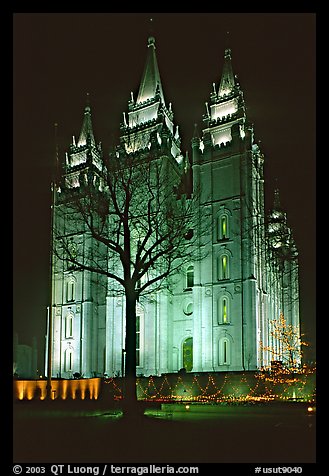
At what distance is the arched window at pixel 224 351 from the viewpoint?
4925 centimetres

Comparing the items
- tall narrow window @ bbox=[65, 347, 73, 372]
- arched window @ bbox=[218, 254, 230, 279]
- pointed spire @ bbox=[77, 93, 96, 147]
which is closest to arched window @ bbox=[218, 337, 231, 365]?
arched window @ bbox=[218, 254, 230, 279]

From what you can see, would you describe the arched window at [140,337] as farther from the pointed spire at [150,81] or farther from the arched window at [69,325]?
the pointed spire at [150,81]

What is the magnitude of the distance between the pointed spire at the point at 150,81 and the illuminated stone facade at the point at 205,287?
0.43 feet

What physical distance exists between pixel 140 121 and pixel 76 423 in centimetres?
4653

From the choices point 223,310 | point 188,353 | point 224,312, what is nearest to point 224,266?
point 223,310

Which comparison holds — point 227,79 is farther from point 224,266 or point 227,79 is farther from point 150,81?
point 224,266

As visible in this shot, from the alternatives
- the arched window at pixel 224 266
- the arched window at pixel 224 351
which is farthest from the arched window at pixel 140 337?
the arched window at pixel 224 266

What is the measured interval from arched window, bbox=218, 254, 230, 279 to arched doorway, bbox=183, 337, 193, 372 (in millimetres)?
7743

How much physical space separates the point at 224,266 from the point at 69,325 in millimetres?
20471

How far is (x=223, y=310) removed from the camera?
166 feet

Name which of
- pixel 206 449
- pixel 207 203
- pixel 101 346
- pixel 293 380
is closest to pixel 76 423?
pixel 206 449

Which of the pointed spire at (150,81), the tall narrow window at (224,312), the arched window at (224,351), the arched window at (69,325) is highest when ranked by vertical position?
the pointed spire at (150,81)

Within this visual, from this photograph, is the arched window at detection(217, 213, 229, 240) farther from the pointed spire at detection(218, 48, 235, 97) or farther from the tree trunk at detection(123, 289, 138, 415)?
the tree trunk at detection(123, 289, 138, 415)

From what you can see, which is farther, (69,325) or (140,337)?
Result: (69,325)
